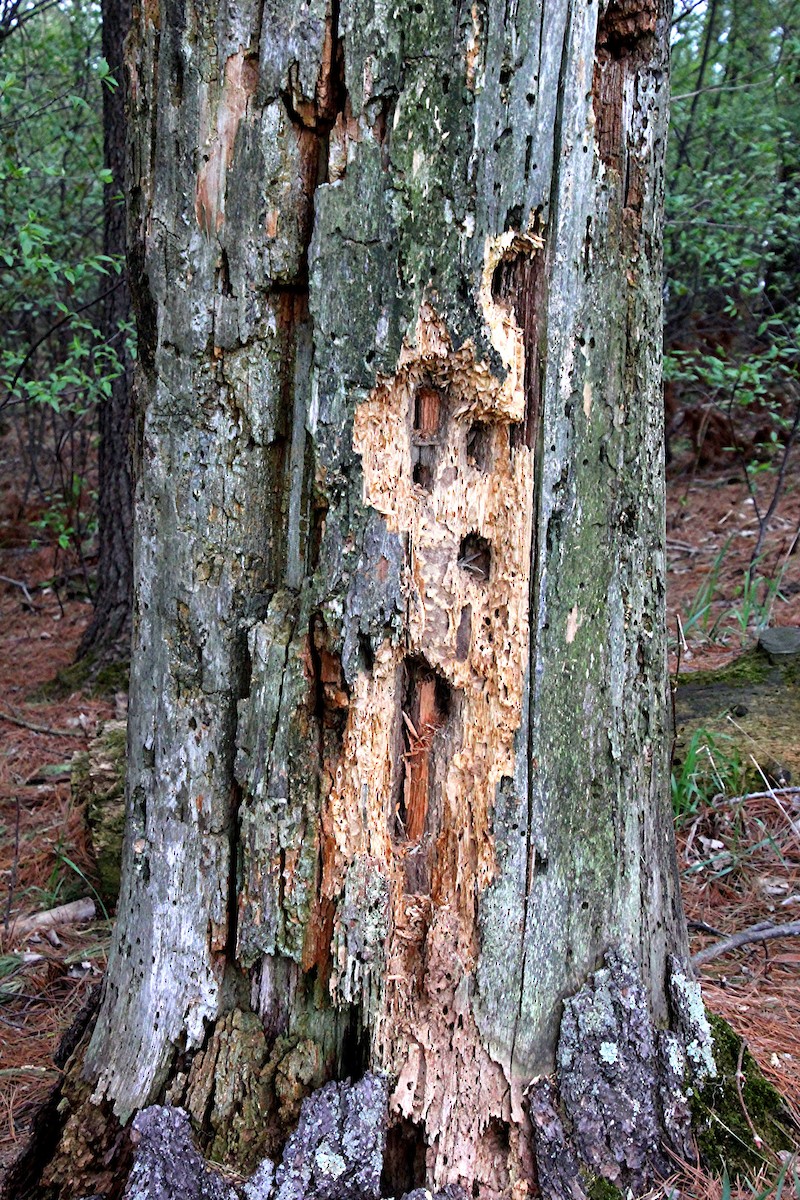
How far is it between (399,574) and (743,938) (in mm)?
1895

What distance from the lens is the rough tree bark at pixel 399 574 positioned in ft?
5.62

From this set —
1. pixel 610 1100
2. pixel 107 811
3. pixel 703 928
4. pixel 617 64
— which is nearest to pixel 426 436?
pixel 617 64

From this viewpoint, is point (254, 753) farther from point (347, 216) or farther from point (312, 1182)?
point (347, 216)

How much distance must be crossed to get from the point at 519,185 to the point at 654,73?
0.48m

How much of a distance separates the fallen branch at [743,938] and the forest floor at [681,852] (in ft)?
0.21

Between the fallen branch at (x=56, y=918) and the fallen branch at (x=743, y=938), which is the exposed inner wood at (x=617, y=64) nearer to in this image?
the fallen branch at (x=743, y=938)

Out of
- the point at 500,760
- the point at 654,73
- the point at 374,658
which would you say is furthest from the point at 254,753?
the point at 654,73

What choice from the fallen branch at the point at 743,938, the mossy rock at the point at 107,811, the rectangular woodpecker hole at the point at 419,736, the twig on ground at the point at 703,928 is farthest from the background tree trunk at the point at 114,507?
the rectangular woodpecker hole at the point at 419,736

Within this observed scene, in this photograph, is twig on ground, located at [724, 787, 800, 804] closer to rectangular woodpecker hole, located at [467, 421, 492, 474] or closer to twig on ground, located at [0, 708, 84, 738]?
rectangular woodpecker hole, located at [467, 421, 492, 474]

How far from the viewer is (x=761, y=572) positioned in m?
6.48

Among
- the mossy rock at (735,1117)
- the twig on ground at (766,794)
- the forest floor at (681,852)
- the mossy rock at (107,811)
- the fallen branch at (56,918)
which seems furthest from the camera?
the twig on ground at (766,794)

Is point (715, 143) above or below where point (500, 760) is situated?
above

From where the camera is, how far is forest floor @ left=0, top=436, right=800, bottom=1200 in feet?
8.58

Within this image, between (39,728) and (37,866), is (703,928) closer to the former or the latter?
(37,866)
